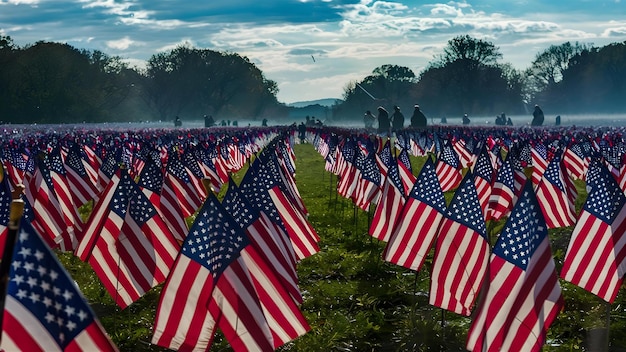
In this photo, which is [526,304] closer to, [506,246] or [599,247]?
[506,246]

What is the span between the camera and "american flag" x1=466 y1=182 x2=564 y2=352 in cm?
728

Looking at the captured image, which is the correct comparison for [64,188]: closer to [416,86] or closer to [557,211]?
[557,211]

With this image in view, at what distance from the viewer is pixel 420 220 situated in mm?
11078

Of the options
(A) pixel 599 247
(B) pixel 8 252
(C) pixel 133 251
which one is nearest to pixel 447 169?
(A) pixel 599 247

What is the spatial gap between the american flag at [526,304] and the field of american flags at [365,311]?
70.2 inches

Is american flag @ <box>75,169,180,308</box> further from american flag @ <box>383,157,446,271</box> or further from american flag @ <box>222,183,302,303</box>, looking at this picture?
american flag @ <box>383,157,446,271</box>

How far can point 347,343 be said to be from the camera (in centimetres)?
1031

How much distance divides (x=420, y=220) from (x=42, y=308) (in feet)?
22.1

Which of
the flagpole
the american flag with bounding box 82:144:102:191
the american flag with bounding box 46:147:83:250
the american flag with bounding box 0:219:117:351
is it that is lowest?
the american flag with bounding box 82:144:102:191

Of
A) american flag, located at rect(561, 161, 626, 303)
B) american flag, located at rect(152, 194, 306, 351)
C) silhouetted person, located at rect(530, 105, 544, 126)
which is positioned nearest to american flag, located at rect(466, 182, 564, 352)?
american flag, located at rect(152, 194, 306, 351)

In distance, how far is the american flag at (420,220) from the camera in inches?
435

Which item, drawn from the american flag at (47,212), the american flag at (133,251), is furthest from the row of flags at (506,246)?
the american flag at (47,212)

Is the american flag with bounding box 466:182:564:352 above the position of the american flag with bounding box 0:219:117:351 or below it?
below

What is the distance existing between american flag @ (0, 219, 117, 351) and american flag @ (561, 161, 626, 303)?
598 cm
